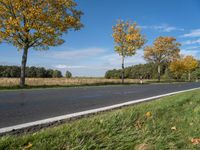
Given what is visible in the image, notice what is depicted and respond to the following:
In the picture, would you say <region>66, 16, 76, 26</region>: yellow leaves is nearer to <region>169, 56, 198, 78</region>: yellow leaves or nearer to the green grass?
Answer: the green grass

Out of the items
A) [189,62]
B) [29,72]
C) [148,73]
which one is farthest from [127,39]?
[148,73]

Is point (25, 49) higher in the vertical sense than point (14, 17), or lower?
lower

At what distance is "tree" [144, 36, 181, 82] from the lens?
161 feet

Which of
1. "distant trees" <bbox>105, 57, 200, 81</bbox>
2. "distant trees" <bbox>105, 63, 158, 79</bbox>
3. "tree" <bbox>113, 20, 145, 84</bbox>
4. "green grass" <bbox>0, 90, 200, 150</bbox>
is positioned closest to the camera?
"green grass" <bbox>0, 90, 200, 150</bbox>

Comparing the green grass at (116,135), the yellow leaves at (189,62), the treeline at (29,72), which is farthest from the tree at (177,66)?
the treeline at (29,72)

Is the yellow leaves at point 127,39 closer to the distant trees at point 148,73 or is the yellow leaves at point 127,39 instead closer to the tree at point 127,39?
the tree at point 127,39

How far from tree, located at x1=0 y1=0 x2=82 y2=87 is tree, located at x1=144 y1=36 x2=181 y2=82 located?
32.2 meters

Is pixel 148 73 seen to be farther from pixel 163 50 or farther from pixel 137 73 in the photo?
pixel 163 50

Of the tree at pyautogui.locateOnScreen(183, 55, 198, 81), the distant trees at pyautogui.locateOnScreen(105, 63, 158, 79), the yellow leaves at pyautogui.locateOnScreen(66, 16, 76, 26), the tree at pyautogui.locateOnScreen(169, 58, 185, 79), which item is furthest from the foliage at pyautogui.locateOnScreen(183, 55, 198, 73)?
the distant trees at pyautogui.locateOnScreen(105, 63, 158, 79)

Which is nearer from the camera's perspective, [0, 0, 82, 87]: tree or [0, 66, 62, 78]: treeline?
[0, 0, 82, 87]: tree

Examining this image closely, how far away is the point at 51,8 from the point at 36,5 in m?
1.23

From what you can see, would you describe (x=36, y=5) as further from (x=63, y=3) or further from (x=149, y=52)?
(x=149, y=52)

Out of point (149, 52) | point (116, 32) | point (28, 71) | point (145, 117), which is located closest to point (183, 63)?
point (149, 52)

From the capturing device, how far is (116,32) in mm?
32156
